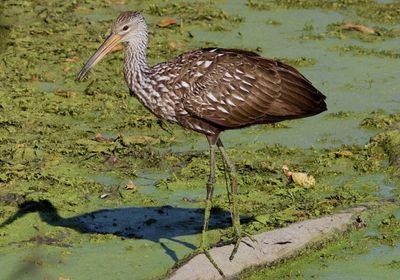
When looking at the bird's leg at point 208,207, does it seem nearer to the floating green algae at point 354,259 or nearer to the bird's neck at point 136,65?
the floating green algae at point 354,259

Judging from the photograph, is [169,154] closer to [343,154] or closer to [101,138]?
[101,138]

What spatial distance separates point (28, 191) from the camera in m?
8.89

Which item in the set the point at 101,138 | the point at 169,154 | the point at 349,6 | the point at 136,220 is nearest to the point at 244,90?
the point at 136,220

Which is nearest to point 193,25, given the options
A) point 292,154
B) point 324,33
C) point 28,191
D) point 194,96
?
point 324,33

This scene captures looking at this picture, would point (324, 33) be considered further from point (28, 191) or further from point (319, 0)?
point (28, 191)

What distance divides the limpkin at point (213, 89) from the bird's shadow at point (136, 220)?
0.52m

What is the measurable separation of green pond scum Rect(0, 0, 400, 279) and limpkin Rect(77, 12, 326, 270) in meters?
0.67

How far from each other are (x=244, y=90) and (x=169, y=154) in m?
2.08

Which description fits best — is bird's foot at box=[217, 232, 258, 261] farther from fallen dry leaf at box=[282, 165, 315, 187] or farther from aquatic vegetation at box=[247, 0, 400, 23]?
aquatic vegetation at box=[247, 0, 400, 23]

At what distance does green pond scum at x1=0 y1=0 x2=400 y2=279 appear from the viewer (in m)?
7.91

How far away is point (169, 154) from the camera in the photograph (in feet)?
32.1

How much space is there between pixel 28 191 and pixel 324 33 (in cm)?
553

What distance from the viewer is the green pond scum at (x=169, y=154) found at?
7.91 meters

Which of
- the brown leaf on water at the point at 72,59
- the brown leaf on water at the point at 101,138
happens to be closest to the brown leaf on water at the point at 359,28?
the brown leaf on water at the point at 72,59
